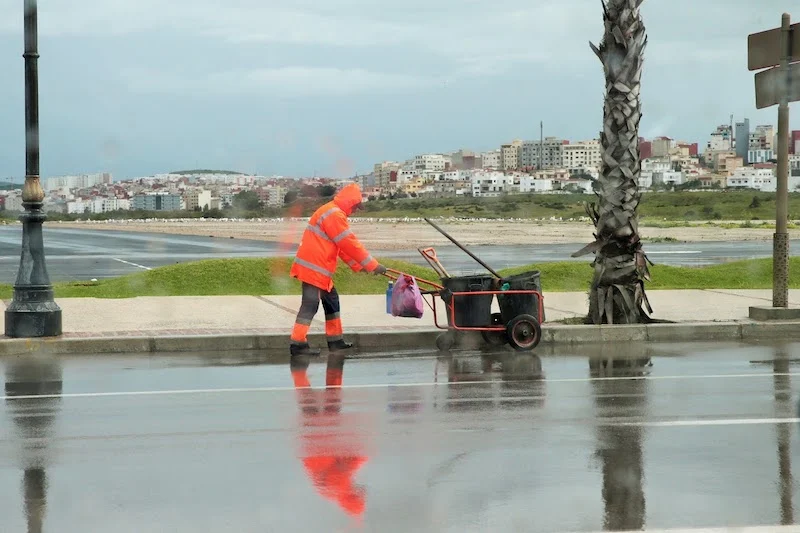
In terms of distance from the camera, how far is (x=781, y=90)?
14.5m

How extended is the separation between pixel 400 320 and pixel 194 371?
4.15 metres

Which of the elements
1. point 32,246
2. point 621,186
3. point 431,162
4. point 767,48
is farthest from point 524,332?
point 431,162

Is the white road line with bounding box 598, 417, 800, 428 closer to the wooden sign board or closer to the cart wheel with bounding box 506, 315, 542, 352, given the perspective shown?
the cart wheel with bounding box 506, 315, 542, 352

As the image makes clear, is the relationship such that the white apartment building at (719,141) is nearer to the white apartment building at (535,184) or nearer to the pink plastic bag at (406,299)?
the white apartment building at (535,184)

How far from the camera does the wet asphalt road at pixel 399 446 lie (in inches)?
237

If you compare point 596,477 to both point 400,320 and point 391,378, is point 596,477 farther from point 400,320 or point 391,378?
point 400,320

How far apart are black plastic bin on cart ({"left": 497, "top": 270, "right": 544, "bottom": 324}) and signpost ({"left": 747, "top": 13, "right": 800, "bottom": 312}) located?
3.47 metres

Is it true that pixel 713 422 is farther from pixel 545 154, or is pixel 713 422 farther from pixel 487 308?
pixel 545 154

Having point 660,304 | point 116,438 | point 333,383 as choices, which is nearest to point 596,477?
point 116,438

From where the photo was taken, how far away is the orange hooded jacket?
12.2 metres

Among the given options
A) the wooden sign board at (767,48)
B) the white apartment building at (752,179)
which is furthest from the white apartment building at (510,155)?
the wooden sign board at (767,48)

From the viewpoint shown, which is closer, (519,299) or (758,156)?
(519,299)

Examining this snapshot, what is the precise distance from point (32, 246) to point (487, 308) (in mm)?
5102

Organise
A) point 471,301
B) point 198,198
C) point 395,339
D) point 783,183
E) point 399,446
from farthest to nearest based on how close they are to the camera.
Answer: point 198,198 < point 783,183 < point 395,339 < point 471,301 < point 399,446
